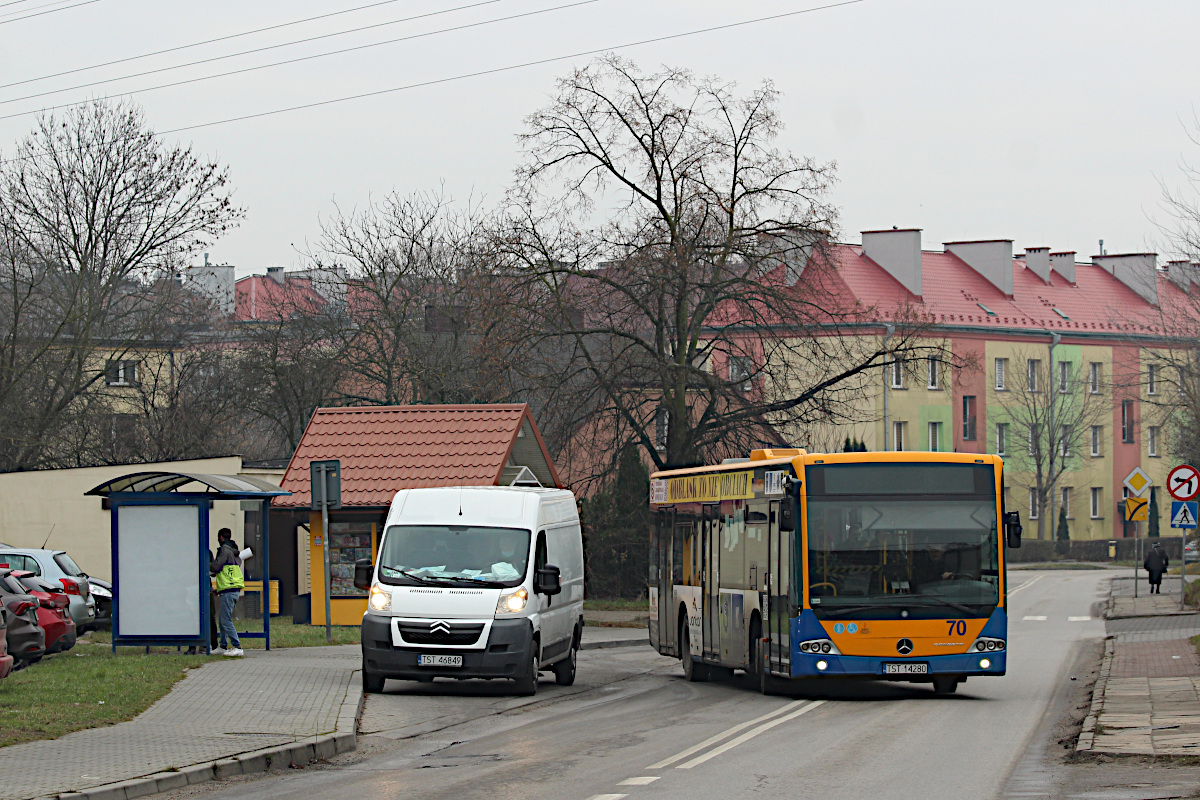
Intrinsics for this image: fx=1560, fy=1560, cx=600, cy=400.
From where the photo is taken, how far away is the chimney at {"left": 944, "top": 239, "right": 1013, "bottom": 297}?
8175 cm

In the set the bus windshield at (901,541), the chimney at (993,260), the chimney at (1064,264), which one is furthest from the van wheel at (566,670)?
the chimney at (1064,264)

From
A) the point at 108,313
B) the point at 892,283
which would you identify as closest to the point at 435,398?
the point at 108,313

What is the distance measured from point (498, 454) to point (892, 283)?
172ft

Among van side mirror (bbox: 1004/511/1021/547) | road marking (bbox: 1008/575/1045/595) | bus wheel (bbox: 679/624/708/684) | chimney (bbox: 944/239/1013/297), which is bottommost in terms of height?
road marking (bbox: 1008/575/1045/595)

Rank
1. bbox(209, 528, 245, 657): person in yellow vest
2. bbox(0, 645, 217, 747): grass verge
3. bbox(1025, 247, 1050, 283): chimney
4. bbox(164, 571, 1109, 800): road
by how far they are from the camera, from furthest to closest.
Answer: bbox(1025, 247, 1050, 283): chimney, bbox(209, 528, 245, 657): person in yellow vest, bbox(0, 645, 217, 747): grass verge, bbox(164, 571, 1109, 800): road

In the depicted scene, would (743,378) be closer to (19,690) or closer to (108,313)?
(108,313)

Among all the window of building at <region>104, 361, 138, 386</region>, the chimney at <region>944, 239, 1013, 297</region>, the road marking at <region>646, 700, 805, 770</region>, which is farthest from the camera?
the chimney at <region>944, 239, 1013, 297</region>

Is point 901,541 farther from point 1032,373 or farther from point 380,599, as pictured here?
point 1032,373

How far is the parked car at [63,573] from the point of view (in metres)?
26.4

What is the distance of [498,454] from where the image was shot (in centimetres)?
3034

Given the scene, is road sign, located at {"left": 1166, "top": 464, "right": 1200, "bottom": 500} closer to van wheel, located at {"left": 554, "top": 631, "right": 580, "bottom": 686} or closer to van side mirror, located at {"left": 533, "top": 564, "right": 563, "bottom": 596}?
van wheel, located at {"left": 554, "top": 631, "right": 580, "bottom": 686}

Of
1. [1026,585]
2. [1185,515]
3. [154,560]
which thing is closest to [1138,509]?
[1185,515]

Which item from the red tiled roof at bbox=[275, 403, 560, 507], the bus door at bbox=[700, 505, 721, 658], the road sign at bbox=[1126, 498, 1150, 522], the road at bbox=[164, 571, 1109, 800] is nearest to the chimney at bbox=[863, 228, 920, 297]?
the road sign at bbox=[1126, 498, 1150, 522]

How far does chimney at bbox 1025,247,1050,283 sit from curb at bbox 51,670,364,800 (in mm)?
75734
